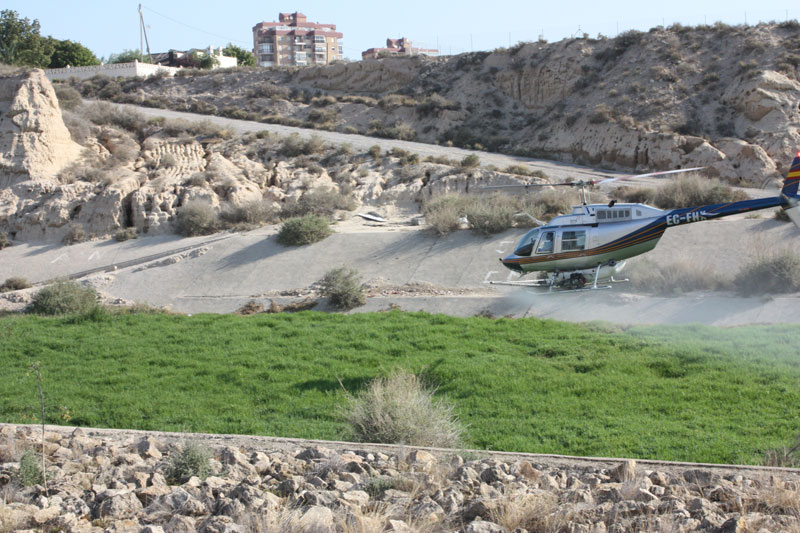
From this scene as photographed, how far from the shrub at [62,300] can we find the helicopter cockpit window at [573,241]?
16.3 m

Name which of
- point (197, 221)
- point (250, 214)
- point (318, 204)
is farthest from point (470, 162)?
point (197, 221)

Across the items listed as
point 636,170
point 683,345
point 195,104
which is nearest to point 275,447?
point 683,345

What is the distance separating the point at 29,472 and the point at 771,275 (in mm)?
19874

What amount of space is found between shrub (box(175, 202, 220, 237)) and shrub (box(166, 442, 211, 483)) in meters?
27.8

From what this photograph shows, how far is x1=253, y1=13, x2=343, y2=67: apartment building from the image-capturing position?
154250 millimetres

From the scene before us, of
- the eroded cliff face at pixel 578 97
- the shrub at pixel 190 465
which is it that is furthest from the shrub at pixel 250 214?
the shrub at pixel 190 465

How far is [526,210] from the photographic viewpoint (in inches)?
1204

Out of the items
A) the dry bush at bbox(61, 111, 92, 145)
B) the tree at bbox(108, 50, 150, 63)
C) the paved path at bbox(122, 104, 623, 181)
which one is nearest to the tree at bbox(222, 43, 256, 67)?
the tree at bbox(108, 50, 150, 63)

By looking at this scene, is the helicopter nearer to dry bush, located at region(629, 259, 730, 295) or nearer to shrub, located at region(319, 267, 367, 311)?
dry bush, located at region(629, 259, 730, 295)

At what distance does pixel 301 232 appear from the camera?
31453mm

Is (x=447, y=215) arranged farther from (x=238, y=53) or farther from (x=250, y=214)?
(x=238, y=53)

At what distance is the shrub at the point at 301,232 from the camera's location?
31.5 metres

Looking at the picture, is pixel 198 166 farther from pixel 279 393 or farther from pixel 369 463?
pixel 369 463

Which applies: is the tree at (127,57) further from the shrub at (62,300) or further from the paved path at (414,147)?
the shrub at (62,300)
